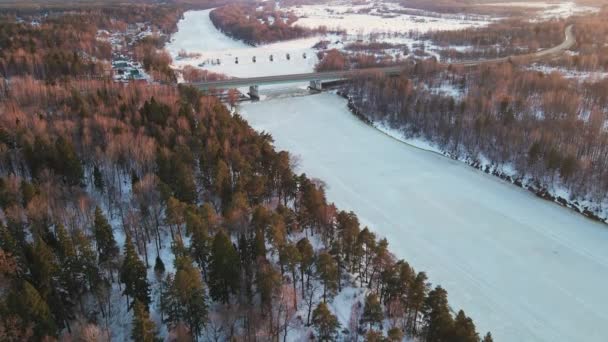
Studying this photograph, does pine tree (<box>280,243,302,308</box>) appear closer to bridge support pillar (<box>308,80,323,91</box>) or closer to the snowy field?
the snowy field

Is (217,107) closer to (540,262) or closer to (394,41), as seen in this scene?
(540,262)

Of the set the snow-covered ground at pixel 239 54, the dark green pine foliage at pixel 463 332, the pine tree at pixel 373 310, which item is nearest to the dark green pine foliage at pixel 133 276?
the pine tree at pixel 373 310

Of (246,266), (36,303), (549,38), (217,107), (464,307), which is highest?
(549,38)

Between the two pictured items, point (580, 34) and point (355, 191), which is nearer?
point (355, 191)

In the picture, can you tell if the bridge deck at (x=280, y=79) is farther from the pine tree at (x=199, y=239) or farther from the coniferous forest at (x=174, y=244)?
the pine tree at (x=199, y=239)

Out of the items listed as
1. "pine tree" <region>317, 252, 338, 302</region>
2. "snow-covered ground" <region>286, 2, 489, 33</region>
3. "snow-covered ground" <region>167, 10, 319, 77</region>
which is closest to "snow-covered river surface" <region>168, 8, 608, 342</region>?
"pine tree" <region>317, 252, 338, 302</region>

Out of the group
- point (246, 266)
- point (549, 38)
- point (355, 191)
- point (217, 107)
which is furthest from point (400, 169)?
point (549, 38)
